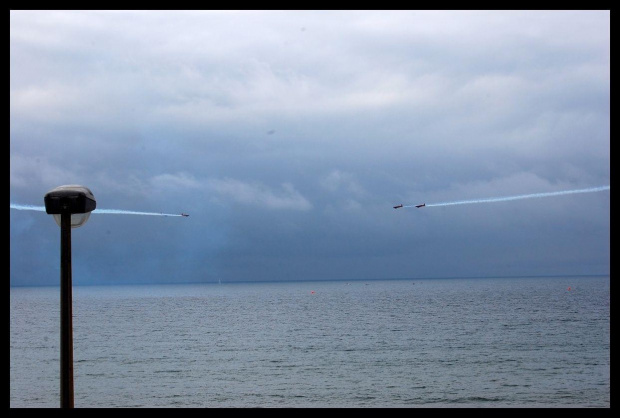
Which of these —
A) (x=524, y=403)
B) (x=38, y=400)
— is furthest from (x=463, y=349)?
(x=38, y=400)

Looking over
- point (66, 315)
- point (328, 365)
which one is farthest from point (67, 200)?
point (328, 365)

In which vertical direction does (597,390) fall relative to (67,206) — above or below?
below

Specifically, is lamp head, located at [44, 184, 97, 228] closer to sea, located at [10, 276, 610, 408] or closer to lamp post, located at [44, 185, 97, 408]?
lamp post, located at [44, 185, 97, 408]

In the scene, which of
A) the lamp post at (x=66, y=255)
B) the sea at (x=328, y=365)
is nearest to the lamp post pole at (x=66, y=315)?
the lamp post at (x=66, y=255)

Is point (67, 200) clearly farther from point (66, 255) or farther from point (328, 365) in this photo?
point (328, 365)

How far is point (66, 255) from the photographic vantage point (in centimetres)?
1184

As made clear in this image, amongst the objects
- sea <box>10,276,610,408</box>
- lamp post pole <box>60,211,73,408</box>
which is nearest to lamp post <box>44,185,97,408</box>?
lamp post pole <box>60,211,73,408</box>

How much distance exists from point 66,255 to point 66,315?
0.98m

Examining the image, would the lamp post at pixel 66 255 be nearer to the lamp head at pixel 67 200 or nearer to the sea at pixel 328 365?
the lamp head at pixel 67 200

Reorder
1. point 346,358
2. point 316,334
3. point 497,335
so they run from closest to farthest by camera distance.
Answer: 1. point 346,358
2. point 497,335
3. point 316,334
